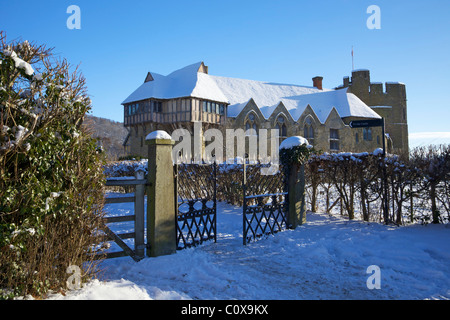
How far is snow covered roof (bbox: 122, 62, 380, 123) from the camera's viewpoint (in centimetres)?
3167

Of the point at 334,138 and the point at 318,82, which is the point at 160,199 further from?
the point at 318,82

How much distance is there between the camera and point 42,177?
12.5 feet

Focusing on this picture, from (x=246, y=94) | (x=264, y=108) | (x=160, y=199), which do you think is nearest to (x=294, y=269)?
(x=160, y=199)

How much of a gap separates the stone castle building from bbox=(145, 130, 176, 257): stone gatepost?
78.7 ft

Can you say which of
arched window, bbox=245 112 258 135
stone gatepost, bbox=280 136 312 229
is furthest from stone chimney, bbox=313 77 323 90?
stone gatepost, bbox=280 136 312 229

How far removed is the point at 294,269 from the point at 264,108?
32817 mm

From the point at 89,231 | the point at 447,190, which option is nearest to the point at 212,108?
the point at 447,190

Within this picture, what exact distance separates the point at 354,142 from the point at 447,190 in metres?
33.1

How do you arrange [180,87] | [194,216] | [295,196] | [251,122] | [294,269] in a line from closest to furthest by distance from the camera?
[294,269]
[194,216]
[295,196]
[180,87]
[251,122]

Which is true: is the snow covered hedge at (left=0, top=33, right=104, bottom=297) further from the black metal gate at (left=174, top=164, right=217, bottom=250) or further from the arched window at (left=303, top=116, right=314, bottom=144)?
Answer: the arched window at (left=303, top=116, right=314, bottom=144)

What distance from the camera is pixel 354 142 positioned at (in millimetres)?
39625

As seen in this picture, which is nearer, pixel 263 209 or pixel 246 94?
pixel 263 209

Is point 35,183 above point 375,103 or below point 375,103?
below

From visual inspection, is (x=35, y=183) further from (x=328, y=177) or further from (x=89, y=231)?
(x=328, y=177)
